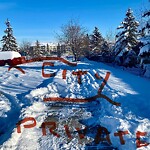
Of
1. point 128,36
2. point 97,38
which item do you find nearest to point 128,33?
point 128,36

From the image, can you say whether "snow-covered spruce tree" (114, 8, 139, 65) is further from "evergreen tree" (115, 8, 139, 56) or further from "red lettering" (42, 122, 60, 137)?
"red lettering" (42, 122, 60, 137)

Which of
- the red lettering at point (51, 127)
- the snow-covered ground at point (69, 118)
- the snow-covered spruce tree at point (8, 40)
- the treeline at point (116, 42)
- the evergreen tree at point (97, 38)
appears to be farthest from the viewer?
the evergreen tree at point (97, 38)

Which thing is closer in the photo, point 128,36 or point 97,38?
point 128,36

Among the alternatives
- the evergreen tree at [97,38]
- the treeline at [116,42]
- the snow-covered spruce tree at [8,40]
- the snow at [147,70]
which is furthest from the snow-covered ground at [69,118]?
the evergreen tree at [97,38]

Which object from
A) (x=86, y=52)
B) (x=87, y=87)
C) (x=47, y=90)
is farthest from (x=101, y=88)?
(x=86, y=52)

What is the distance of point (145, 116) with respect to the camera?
7723 millimetres

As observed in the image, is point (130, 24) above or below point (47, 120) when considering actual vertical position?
above

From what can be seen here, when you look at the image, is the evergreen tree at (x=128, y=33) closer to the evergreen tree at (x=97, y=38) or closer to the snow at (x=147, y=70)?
the snow at (x=147, y=70)

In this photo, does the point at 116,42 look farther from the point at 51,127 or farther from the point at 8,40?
the point at 51,127

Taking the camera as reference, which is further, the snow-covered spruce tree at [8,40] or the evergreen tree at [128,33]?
the snow-covered spruce tree at [8,40]

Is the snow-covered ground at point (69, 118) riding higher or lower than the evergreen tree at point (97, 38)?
lower

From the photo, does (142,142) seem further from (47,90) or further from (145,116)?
(47,90)

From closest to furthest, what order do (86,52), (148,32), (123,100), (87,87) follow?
(123,100) → (87,87) → (148,32) → (86,52)

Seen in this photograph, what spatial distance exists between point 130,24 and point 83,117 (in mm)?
27650
